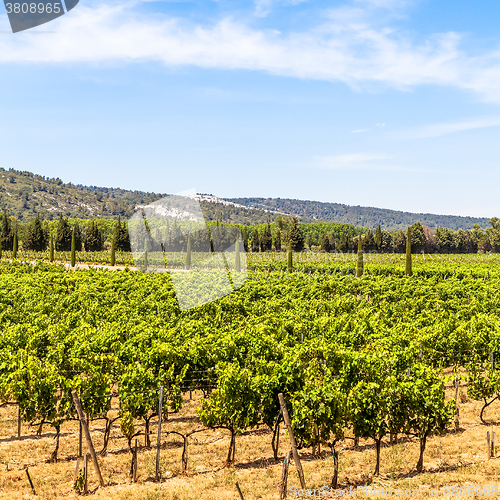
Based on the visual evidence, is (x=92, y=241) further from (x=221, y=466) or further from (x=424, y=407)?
(x=424, y=407)

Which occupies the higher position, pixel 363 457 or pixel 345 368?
pixel 345 368

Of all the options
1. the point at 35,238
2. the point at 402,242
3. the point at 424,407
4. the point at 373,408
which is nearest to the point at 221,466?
the point at 373,408

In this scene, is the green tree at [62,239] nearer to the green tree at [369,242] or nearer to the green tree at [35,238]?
the green tree at [35,238]

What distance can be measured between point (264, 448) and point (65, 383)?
19.0 ft

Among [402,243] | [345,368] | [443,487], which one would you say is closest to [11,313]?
[345,368]

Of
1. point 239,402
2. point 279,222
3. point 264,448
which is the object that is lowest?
point 264,448

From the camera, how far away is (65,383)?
40.0ft

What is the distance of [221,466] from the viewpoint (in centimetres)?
1193

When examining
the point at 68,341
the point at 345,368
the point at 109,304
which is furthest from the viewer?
the point at 109,304

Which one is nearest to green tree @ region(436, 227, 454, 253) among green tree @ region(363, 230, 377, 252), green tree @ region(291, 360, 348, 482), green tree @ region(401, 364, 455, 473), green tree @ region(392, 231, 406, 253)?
green tree @ region(392, 231, 406, 253)

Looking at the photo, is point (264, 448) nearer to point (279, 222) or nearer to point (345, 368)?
point (345, 368)

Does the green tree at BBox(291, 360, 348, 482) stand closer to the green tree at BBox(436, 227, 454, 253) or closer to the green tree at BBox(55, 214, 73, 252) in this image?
the green tree at BBox(55, 214, 73, 252)

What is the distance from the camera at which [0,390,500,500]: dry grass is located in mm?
10125

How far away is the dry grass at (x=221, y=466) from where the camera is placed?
10125 mm
